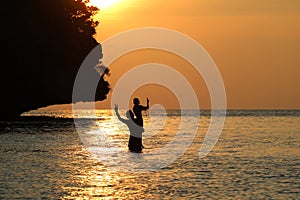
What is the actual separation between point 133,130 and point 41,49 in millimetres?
54330

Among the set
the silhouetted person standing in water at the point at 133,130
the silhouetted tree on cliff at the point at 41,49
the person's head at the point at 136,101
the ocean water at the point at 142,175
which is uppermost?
the silhouetted tree on cliff at the point at 41,49

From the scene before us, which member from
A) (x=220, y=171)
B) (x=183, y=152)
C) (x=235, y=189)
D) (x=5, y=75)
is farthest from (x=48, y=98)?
(x=235, y=189)

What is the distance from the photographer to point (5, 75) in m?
84.4

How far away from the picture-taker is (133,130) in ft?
124

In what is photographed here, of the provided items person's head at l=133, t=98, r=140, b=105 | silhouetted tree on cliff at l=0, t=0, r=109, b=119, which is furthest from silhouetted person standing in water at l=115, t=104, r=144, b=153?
silhouetted tree on cliff at l=0, t=0, r=109, b=119

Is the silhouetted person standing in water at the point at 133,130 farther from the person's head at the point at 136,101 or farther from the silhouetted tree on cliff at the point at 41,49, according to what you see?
the silhouetted tree on cliff at the point at 41,49

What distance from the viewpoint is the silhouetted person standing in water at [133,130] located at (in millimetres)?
36516

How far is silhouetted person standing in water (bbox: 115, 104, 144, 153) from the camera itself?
120 feet

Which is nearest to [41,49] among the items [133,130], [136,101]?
[133,130]

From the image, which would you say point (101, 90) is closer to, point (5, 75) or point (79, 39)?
point (79, 39)

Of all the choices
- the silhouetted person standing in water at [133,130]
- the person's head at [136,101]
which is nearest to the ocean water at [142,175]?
the silhouetted person standing in water at [133,130]

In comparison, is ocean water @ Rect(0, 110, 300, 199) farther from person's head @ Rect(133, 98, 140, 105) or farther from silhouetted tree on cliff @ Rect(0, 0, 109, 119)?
silhouetted tree on cliff @ Rect(0, 0, 109, 119)

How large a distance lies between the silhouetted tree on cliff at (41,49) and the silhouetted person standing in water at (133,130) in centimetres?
4449

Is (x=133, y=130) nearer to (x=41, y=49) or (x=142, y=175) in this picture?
(x=142, y=175)
